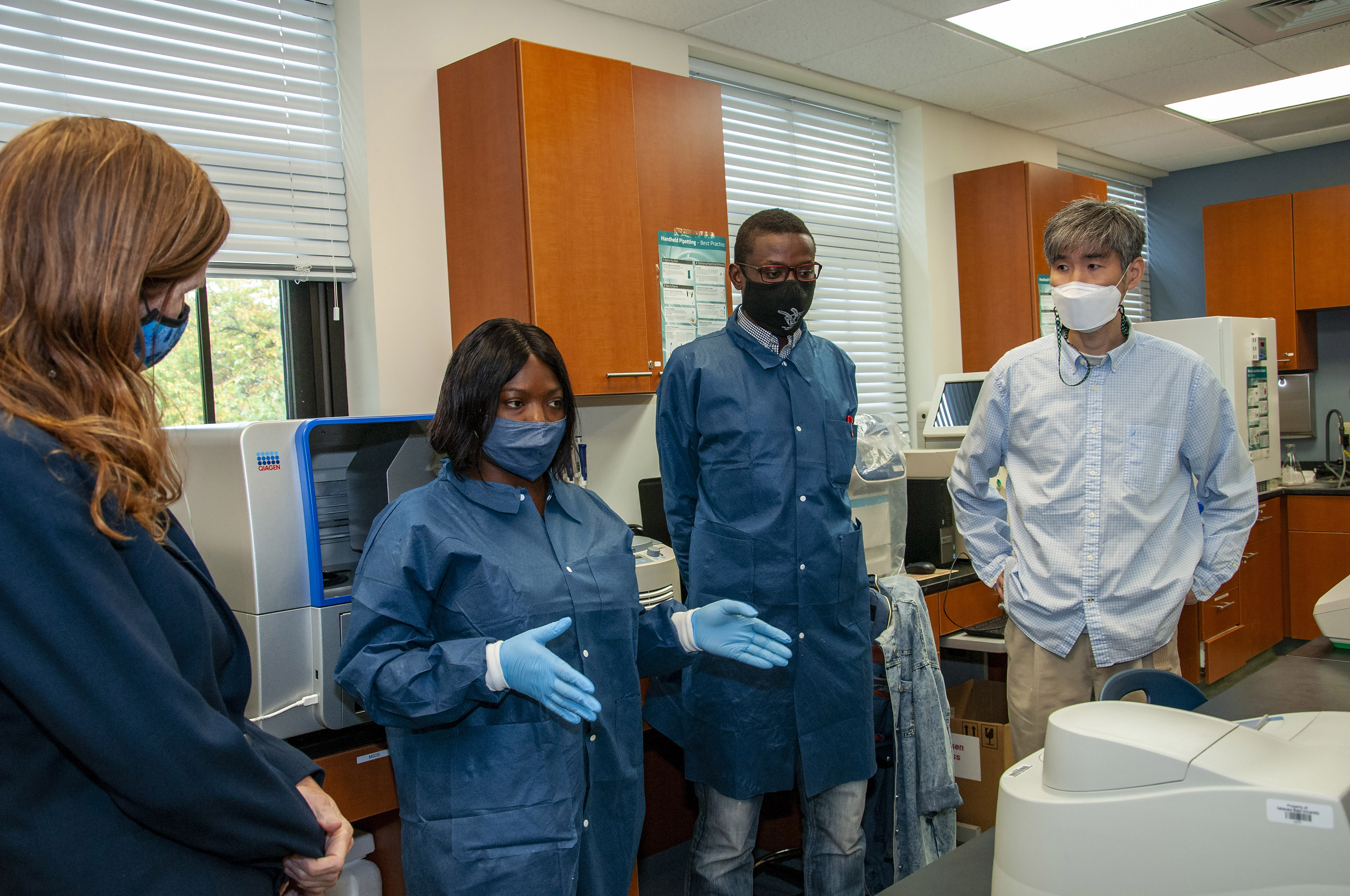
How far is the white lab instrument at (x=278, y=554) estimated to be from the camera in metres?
1.63

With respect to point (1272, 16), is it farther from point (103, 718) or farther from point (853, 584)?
point (103, 718)

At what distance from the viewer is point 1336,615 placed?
184cm

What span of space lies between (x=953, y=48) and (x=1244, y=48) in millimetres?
1275

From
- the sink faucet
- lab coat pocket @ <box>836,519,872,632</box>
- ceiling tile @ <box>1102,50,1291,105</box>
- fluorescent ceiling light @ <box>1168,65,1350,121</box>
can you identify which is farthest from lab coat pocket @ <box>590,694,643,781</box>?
the sink faucet

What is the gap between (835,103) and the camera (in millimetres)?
4148

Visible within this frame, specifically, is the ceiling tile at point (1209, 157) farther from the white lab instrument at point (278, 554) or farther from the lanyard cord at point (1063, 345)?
the white lab instrument at point (278, 554)

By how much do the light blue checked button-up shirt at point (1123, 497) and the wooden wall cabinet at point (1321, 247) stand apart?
423cm

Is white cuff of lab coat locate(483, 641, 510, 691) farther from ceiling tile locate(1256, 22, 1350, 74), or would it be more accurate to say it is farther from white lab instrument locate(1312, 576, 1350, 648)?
ceiling tile locate(1256, 22, 1350, 74)

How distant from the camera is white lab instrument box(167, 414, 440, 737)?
64.1 inches

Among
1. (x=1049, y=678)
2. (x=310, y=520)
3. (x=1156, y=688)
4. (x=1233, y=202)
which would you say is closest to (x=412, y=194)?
(x=310, y=520)

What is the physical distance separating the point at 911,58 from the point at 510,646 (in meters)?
3.29

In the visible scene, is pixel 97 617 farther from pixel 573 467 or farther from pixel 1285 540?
pixel 1285 540

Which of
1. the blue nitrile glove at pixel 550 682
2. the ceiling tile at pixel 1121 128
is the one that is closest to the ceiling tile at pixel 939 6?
the ceiling tile at pixel 1121 128

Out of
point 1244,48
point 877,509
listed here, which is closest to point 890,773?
point 877,509
